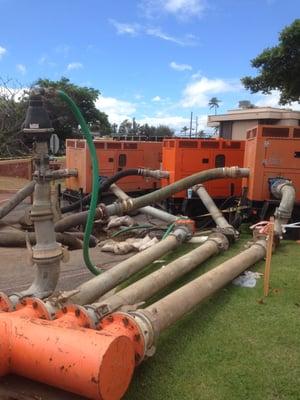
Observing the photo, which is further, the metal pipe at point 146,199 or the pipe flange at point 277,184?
the pipe flange at point 277,184

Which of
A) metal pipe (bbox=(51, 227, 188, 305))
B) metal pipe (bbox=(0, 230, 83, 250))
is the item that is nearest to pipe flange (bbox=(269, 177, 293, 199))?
metal pipe (bbox=(51, 227, 188, 305))

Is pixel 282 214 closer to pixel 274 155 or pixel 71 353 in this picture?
pixel 274 155

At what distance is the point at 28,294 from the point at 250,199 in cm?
561

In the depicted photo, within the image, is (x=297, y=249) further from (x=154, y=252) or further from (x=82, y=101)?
(x=82, y=101)

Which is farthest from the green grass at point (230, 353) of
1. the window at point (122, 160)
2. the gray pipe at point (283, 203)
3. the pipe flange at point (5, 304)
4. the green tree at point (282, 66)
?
the green tree at point (282, 66)

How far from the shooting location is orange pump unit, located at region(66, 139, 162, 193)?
11.1 metres

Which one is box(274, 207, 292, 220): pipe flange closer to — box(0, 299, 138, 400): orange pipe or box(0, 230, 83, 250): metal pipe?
box(0, 230, 83, 250): metal pipe

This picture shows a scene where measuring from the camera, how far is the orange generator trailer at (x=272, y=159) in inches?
308

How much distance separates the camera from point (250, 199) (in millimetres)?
8109

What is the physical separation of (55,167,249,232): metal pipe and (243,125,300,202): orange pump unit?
1.08 ft

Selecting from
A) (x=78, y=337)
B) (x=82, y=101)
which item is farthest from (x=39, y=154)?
(x=82, y=101)

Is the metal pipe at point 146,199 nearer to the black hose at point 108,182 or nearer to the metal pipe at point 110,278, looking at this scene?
the metal pipe at point 110,278

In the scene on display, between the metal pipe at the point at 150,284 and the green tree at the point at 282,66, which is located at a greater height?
the green tree at the point at 282,66

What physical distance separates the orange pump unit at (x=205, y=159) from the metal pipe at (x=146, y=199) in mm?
1428
